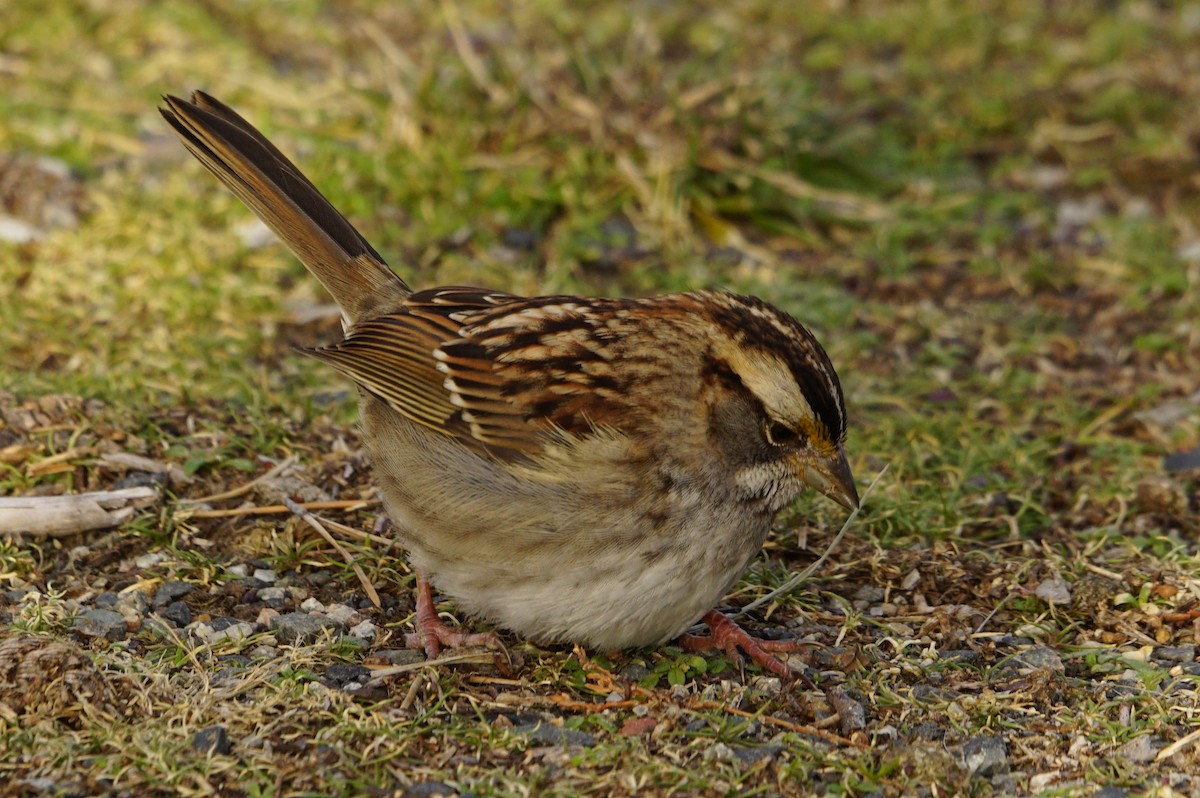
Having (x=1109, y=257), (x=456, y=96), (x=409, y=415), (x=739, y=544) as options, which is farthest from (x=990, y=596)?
(x=456, y=96)

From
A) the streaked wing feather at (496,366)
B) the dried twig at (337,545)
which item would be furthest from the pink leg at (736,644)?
the dried twig at (337,545)

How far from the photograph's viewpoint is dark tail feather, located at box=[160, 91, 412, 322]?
14.2ft

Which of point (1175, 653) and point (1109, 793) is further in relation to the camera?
point (1175, 653)

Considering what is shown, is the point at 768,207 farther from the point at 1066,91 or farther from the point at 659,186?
the point at 1066,91

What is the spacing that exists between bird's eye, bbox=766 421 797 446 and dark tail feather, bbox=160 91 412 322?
1.23 m

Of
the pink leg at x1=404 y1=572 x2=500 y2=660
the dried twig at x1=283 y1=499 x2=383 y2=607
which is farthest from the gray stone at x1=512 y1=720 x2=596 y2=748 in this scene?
the dried twig at x1=283 y1=499 x2=383 y2=607

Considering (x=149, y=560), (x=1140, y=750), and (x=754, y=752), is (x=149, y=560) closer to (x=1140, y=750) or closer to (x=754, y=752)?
(x=754, y=752)

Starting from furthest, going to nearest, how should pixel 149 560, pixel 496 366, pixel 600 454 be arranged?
pixel 149 560
pixel 496 366
pixel 600 454

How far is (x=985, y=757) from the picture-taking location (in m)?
3.40

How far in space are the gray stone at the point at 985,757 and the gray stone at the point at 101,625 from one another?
6.72 feet

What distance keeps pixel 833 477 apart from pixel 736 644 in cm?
51

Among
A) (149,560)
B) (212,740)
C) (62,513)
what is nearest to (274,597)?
(149,560)

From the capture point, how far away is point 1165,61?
8070mm

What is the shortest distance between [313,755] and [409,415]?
960mm
